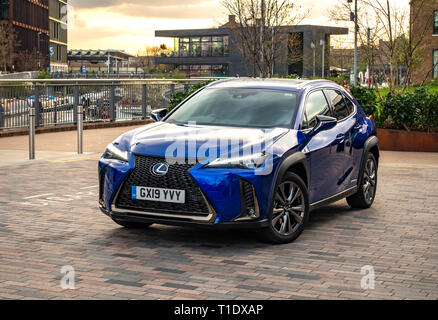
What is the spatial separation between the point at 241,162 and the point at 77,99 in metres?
16.1

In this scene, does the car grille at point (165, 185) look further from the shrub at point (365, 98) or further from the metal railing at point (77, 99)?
the metal railing at point (77, 99)

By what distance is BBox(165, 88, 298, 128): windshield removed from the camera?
7570 millimetres

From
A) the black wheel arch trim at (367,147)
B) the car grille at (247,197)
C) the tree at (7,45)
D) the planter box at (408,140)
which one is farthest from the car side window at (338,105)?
the tree at (7,45)

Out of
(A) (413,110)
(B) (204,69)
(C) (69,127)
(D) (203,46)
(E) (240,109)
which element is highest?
(D) (203,46)

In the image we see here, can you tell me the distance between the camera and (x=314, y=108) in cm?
808

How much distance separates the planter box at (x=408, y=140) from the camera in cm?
1675

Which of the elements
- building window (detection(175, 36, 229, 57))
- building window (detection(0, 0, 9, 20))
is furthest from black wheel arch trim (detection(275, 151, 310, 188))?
building window (detection(175, 36, 229, 57))

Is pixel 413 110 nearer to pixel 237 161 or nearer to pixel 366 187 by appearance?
pixel 366 187

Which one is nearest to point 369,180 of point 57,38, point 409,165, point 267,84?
point 267,84

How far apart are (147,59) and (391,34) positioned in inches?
4811

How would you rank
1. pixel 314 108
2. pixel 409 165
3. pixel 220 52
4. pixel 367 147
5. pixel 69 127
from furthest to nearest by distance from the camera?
pixel 220 52 < pixel 69 127 < pixel 409 165 < pixel 367 147 < pixel 314 108

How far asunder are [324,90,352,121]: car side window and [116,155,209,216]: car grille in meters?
2.60

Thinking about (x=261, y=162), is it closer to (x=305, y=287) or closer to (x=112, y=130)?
(x=305, y=287)
